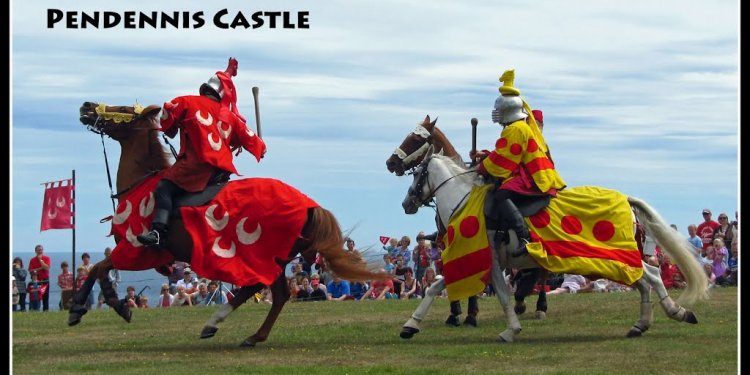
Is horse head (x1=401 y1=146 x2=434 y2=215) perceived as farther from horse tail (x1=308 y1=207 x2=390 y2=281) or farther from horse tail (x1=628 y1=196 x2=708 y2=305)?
horse tail (x1=628 y1=196 x2=708 y2=305)

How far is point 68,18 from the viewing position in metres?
15.5

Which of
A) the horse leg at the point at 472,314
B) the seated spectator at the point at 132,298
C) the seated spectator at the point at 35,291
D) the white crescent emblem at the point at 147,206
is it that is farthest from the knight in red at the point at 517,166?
the seated spectator at the point at 35,291

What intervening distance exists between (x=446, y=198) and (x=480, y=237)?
29.6 inches

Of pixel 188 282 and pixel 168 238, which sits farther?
pixel 188 282

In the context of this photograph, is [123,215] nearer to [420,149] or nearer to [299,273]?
[420,149]

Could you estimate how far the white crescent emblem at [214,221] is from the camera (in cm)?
1391

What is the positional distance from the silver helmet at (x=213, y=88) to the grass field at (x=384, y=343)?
101 inches

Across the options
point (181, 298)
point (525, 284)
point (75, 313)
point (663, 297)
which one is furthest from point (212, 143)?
point (181, 298)

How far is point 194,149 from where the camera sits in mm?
14023

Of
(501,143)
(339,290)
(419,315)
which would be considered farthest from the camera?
(339,290)

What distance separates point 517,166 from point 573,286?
7933mm

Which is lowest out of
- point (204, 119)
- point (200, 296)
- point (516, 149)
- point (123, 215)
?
point (200, 296)

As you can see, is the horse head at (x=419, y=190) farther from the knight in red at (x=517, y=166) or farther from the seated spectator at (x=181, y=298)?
the seated spectator at (x=181, y=298)

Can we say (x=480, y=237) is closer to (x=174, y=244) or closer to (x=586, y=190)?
(x=586, y=190)
